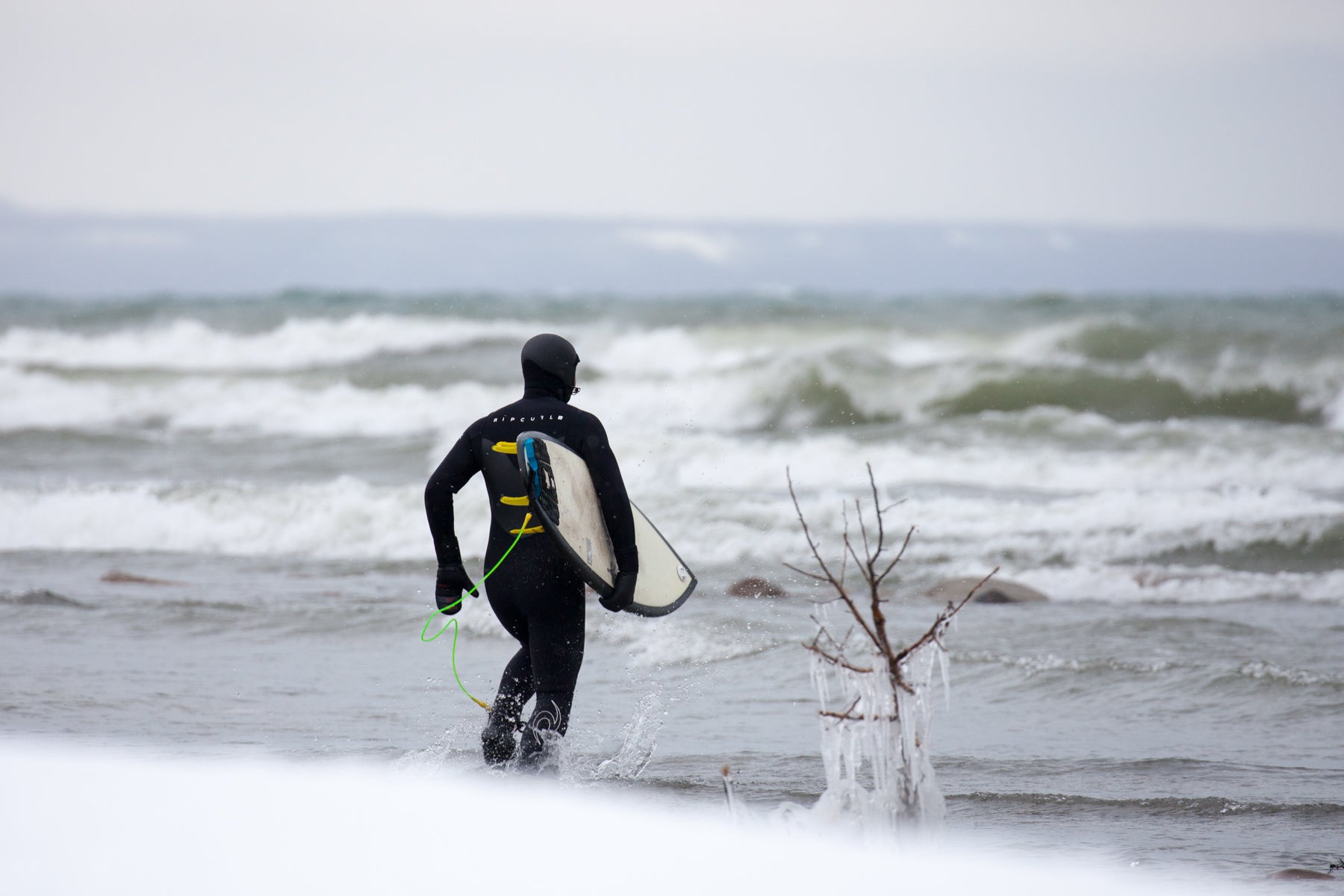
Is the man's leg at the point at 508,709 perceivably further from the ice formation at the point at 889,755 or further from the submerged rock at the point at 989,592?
the submerged rock at the point at 989,592

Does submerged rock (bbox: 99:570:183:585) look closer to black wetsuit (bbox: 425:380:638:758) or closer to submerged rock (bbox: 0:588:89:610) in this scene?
submerged rock (bbox: 0:588:89:610)

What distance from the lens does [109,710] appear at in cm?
603

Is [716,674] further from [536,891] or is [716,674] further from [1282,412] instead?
[1282,412]

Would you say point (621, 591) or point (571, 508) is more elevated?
point (571, 508)

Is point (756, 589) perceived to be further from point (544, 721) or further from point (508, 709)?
point (544, 721)

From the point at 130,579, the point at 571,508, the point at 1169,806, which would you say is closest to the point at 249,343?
the point at 130,579

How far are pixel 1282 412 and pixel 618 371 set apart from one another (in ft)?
36.6

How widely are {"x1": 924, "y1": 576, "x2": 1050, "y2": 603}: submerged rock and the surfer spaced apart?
15.8ft

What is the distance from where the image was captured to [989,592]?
894 centimetres

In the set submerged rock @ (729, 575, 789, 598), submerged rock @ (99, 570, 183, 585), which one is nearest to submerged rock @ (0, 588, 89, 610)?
submerged rock @ (99, 570, 183, 585)

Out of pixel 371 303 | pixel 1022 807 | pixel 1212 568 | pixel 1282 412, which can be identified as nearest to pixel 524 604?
pixel 1022 807

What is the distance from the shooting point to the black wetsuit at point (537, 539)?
4344 millimetres

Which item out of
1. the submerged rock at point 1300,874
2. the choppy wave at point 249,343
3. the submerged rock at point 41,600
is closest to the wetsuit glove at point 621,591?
the submerged rock at point 1300,874

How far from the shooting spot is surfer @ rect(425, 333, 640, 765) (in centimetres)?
434
